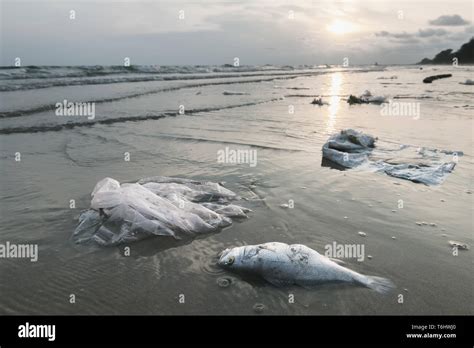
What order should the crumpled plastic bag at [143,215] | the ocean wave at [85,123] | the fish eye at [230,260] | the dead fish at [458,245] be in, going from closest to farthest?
the fish eye at [230,260] → the dead fish at [458,245] → the crumpled plastic bag at [143,215] → the ocean wave at [85,123]

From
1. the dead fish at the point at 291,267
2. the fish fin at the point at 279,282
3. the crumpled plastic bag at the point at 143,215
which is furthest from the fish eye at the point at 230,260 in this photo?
the crumpled plastic bag at the point at 143,215

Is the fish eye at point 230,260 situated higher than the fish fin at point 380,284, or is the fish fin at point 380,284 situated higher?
the fish eye at point 230,260

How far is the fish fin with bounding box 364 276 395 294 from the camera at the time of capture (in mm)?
3764

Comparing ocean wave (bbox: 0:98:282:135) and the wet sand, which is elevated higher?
ocean wave (bbox: 0:98:282:135)

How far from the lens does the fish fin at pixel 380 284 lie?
3764 millimetres

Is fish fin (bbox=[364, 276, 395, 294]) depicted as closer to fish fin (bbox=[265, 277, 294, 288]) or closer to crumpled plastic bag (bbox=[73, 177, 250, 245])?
fish fin (bbox=[265, 277, 294, 288])

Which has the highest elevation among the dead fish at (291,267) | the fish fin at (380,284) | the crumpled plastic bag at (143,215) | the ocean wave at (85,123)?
the ocean wave at (85,123)

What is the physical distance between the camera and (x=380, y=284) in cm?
384

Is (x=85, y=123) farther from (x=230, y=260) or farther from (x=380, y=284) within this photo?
(x=380, y=284)

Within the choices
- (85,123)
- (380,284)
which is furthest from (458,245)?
(85,123)

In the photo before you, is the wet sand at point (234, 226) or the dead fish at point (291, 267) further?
the dead fish at point (291, 267)

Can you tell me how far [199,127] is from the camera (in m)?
12.4

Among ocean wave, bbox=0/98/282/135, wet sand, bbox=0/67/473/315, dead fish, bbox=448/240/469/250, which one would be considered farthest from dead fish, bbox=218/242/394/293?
ocean wave, bbox=0/98/282/135

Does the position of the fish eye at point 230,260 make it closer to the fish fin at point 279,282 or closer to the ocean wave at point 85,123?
the fish fin at point 279,282
